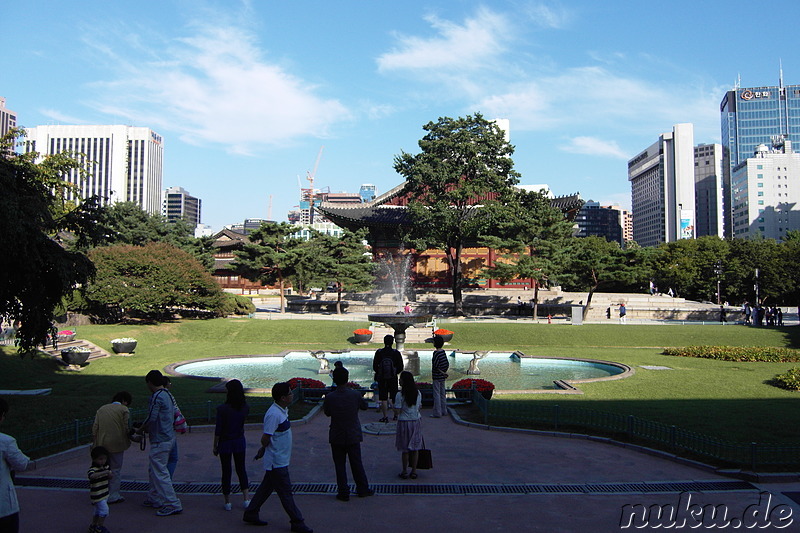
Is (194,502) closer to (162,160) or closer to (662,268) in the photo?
(662,268)

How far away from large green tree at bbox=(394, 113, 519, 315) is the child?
97.8 feet

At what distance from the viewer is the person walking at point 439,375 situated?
11070 mm

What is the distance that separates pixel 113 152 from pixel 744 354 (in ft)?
575

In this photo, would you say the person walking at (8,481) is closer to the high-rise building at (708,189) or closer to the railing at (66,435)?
the railing at (66,435)

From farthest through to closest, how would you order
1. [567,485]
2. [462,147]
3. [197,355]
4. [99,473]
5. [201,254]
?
[201,254], [462,147], [197,355], [567,485], [99,473]

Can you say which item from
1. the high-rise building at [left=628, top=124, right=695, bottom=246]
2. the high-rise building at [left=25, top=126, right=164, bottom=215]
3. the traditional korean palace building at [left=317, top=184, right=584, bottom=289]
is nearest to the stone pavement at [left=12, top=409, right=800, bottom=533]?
the traditional korean palace building at [left=317, top=184, right=584, bottom=289]

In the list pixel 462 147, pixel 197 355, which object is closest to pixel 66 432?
pixel 197 355

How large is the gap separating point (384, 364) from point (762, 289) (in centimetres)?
5497

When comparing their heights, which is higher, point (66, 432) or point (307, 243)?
point (307, 243)

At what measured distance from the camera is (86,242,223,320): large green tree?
2883 centimetres

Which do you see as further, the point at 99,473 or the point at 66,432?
the point at 66,432

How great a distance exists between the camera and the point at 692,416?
1165 cm

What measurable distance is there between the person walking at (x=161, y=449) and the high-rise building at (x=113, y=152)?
16217 centimetres

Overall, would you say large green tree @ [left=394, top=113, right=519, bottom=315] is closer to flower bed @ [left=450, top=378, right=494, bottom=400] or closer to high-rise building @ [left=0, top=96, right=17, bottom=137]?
flower bed @ [left=450, top=378, right=494, bottom=400]
